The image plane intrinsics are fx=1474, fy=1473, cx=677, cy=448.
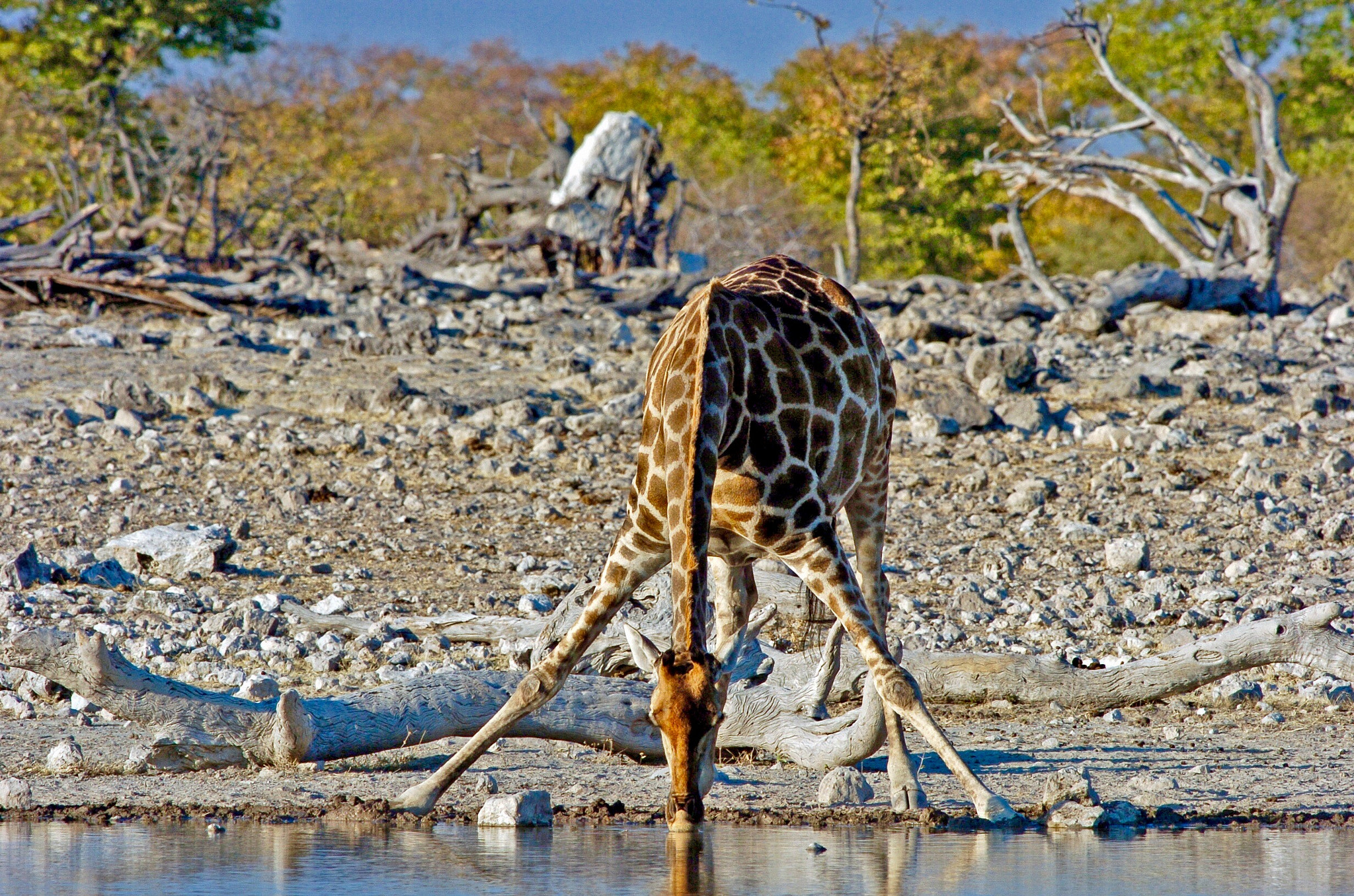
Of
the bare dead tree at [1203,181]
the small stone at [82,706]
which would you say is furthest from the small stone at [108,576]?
the bare dead tree at [1203,181]

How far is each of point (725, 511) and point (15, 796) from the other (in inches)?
94.6

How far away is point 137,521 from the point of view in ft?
29.1

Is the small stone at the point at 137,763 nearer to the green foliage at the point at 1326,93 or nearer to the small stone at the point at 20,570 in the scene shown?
the small stone at the point at 20,570

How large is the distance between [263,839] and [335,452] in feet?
20.8

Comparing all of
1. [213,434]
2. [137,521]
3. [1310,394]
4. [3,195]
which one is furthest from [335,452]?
[3,195]

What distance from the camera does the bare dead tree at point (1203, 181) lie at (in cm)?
1847

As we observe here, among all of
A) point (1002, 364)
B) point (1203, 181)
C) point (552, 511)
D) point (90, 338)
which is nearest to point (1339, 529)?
point (1002, 364)

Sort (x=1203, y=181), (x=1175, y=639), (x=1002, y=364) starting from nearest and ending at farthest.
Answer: (x=1175, y=639), (x=1002, y=364), (x=1203, y=181)

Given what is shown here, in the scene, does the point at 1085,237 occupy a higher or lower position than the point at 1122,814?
higher

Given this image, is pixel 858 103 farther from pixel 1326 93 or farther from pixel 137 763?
pixel 137 763

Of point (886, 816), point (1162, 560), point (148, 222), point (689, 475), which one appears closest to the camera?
point (689, 475)

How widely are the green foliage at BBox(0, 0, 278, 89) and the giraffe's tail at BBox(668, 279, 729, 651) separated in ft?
89.3

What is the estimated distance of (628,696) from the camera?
5.30 meters

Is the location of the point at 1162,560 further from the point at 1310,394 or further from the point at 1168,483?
the point at 1310,394
